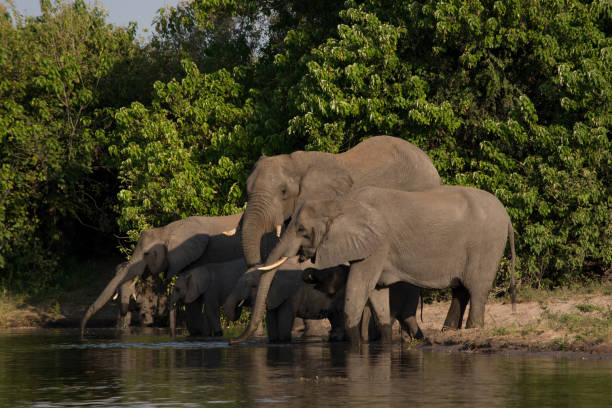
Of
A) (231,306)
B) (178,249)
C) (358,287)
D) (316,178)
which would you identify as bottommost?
(231,306)

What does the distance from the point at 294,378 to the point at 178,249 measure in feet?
36.6

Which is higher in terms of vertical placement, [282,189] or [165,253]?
[282,189]

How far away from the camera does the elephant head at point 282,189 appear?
54.6 feet

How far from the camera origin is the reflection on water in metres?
9.36

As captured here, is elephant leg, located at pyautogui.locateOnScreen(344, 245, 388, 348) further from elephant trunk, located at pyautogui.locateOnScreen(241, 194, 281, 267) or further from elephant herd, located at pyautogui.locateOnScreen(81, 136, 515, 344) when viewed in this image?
elephant trunk, located at pyautogui.locateOnScreen(241, 194, 281, 267)

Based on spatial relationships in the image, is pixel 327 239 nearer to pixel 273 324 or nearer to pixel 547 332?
pixel 273 324

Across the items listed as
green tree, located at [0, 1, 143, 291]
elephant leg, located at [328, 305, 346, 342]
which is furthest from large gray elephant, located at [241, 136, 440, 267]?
green tree, located at [0, 1, 143, 291]

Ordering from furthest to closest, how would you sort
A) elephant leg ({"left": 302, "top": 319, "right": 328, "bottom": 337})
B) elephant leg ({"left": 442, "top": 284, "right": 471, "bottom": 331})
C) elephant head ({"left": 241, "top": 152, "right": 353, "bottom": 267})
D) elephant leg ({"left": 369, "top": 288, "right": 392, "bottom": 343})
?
elephant leg ({"left": 302, "top": 319, "right": 328, "bottom": 337})
elephant head ({"left": 241, "top": 152, "right": 353, "bottom": 267})
elephant leg ({"left": 442, "top": 284, "right": 471, "bottom": 331})
elephant leg ({"left": 369, "top": 288, "right": 392, "bottom": 343})

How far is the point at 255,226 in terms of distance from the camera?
16625 millimetres

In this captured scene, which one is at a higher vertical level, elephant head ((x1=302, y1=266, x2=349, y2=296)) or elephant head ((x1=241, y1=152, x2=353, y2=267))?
elephant head ((x1=241, y1=152, x2=353, y2=267))

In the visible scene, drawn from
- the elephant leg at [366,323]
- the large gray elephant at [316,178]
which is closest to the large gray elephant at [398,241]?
the large gray elephant at [316,178]

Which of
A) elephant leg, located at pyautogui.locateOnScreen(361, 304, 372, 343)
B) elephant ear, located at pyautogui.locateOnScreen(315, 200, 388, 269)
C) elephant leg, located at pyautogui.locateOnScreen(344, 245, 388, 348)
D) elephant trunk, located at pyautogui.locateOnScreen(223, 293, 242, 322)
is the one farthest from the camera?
elephant trunk, located at pyautogui.locateOnScreen(223, 293, 242, 322)

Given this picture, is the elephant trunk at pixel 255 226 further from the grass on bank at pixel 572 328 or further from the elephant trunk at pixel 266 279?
the grass on bank at pixel 572 328

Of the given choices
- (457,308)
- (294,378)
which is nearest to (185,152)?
(457,308)
